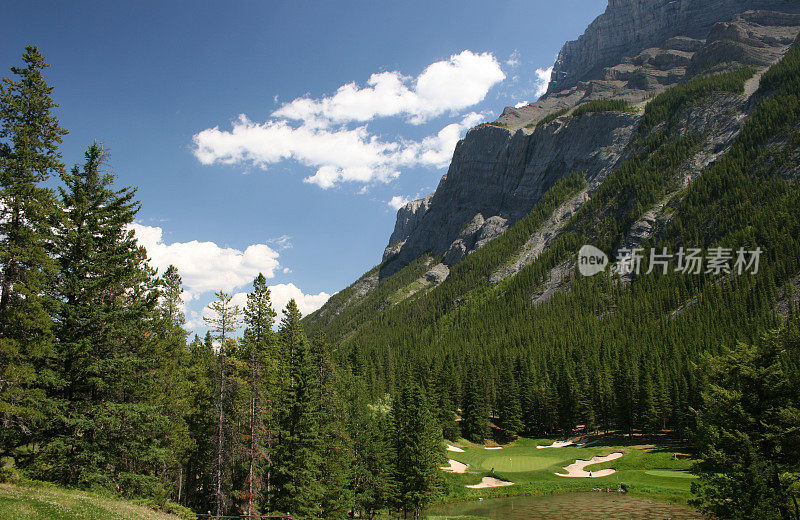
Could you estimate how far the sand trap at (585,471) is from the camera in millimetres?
53681

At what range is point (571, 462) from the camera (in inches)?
2325

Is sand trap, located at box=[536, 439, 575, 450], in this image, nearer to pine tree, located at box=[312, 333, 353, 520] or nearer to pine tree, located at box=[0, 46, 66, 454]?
pine tree, located at box=[312, 333, 353, 520]

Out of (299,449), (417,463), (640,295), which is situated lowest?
(417,463)

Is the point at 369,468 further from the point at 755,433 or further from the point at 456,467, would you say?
the point at 755,433

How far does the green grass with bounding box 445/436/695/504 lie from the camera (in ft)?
149

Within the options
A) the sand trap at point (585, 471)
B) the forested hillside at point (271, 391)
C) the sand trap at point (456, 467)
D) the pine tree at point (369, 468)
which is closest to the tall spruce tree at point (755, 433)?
the forested hillside at point (271, 391)

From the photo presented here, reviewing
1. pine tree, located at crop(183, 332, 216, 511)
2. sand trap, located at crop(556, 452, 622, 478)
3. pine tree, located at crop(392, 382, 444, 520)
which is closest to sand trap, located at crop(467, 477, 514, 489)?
sand trap, located at crop(556, 452, 622, 478)

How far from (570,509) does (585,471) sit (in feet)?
65.4

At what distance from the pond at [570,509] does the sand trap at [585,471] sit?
30.3 ft

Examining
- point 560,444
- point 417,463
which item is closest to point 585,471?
point 560,444

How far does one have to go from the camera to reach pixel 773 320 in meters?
83.9

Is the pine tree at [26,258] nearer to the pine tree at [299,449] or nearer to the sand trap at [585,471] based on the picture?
the pine tree at [299,449]

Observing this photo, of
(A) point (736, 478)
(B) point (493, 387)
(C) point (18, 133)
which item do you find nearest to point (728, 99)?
(B) point (493, 387)

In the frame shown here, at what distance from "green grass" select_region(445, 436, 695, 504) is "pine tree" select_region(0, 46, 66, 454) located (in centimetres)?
3646
